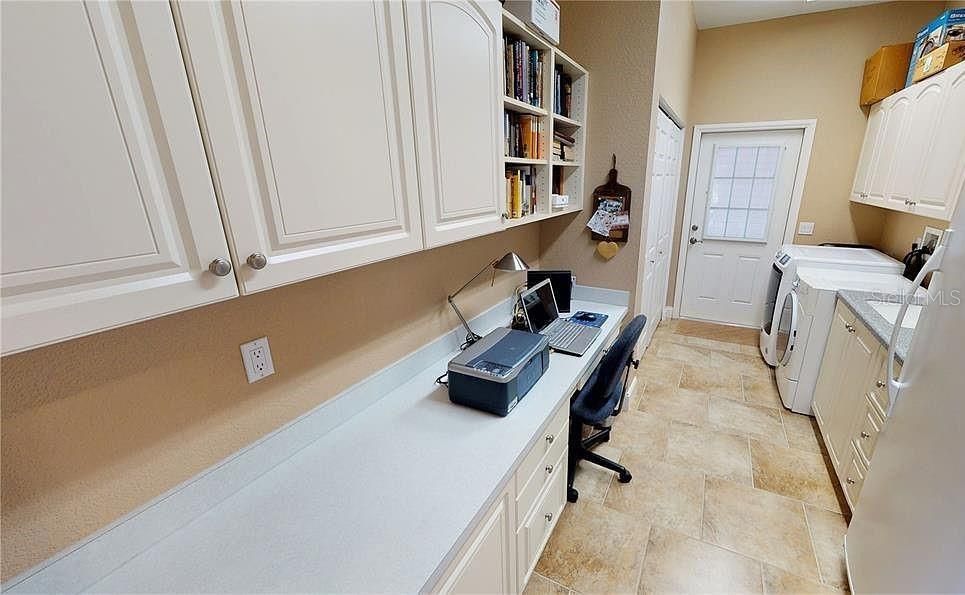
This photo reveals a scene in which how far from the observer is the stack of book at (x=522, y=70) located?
1505mm

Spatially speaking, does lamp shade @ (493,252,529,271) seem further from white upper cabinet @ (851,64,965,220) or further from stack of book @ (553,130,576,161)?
white upper cabinet @ (851,64,965,220)

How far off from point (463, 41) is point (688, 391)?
9.00ft

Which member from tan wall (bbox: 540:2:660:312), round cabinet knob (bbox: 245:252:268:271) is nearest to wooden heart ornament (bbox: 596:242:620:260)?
tan wall (bbox: 540:2:660:312)

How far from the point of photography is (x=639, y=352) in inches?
122

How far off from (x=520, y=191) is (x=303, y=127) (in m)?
1.03

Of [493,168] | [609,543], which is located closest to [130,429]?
[493,168]

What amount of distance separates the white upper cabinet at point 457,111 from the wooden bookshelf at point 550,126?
0.13m

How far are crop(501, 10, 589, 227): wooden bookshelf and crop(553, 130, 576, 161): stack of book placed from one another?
14mm

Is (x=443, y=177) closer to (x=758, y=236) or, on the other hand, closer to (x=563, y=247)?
(x=563, y=247)

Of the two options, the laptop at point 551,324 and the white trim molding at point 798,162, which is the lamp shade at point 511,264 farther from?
the white trim molding at point 798,162

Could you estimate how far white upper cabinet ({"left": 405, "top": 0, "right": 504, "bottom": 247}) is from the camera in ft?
3.28

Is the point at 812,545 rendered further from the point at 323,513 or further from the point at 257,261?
the point at 257,261

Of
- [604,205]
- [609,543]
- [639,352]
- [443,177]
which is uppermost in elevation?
[443,177]

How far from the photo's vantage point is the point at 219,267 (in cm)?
64
